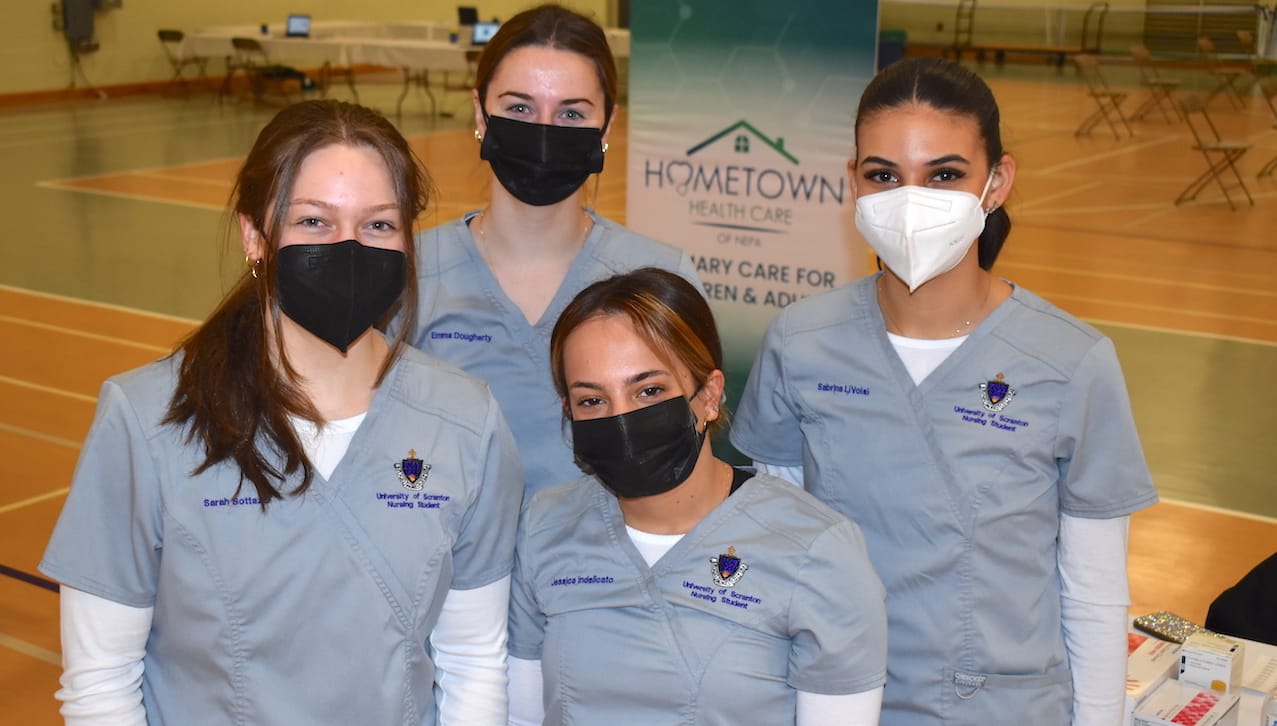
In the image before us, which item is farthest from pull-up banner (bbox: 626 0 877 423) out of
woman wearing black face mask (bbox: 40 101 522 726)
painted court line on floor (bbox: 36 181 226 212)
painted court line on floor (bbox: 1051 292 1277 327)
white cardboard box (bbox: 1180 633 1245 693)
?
painted court line on floor (bbox: 36 181 226 212)

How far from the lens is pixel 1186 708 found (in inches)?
122

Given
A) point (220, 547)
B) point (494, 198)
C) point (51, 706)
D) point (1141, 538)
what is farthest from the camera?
point (1141, 538)

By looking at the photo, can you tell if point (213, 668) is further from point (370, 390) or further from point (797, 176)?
point (797, 176)

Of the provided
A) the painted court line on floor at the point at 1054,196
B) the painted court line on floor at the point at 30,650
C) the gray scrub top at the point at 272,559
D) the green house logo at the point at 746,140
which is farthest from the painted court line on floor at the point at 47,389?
the painted court line on floor at the point at 1054,196

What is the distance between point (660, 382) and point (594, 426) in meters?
0.13

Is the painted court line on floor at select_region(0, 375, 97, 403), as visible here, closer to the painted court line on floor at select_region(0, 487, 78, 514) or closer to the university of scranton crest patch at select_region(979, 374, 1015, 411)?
the painted court line on floor at select_region(0, 487, 78, 514)

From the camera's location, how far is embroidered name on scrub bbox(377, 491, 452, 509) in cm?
199

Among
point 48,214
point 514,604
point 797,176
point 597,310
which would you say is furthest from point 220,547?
point 48,214

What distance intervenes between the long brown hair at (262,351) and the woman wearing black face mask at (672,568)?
442mm

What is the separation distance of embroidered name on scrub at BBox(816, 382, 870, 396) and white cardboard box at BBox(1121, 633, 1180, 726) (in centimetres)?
121

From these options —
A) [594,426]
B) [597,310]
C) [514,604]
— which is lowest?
[514,604]

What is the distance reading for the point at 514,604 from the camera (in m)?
2.25

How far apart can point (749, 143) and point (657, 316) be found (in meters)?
2.75

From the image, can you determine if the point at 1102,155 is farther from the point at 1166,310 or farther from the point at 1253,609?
the point at 1253,609
